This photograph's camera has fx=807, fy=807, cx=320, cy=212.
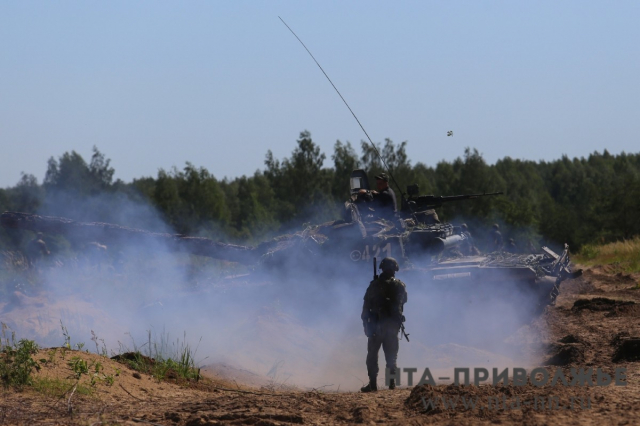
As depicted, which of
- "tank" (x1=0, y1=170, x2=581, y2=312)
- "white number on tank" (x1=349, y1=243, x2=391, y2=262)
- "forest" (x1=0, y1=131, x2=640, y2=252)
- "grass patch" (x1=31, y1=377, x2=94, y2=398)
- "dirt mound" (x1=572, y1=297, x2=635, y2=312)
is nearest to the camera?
"grass patch" (x1=31, y1=377, x2=94, y2=398)

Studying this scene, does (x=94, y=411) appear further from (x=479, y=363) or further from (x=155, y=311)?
(x=155, y=311)

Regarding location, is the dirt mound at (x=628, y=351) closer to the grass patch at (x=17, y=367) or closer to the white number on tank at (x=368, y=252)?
the white number on tank at (x=368, y=252)

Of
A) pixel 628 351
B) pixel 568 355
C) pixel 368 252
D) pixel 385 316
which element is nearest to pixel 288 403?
pixel 385 316

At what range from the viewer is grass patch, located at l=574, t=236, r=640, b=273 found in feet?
82.6

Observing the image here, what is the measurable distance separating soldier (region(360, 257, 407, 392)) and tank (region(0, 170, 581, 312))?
11.8 feet

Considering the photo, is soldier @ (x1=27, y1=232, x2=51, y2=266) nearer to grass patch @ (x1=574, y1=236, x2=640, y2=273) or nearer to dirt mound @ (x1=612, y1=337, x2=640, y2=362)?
dirt mound @ (x1=612, y1=337, x2=640, y2=362)

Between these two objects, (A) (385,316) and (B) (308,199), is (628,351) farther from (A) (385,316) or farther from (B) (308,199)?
(B) (308,199)

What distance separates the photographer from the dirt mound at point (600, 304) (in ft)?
50.0

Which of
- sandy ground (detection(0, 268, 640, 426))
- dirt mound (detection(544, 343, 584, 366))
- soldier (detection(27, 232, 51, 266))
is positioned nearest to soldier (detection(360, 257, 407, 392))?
sandy ground (detection(0, 268, 640, 426))

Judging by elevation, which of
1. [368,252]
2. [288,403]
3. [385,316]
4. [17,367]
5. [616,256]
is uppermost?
[368,252]

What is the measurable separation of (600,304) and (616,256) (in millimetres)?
13540

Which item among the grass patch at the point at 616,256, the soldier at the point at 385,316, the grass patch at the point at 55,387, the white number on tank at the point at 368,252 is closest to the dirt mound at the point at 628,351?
the soldier at the point at 385,316

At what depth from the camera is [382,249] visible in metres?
13.3

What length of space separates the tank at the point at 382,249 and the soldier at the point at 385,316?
361 centimetres
